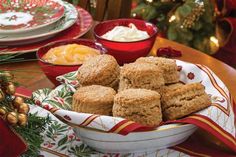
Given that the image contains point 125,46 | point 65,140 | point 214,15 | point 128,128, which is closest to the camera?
point 128,128

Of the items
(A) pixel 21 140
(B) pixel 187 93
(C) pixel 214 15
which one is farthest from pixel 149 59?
(C) pixel 214 15

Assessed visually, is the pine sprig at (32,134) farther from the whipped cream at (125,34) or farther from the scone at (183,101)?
the whipped cream at (125,34)

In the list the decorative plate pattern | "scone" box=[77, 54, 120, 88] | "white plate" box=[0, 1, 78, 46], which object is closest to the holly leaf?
the decorative plate pattern

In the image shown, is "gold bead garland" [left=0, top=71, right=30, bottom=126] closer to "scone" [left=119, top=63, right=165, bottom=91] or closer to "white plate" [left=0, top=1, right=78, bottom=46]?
"scone" [left=119, top=63, right=165, bottom=91]

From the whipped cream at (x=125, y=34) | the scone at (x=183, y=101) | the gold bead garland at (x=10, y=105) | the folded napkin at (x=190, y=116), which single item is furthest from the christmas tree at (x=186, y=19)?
the gold bead garland at (x=10, y=105)

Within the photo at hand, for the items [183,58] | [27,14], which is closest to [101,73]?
[183,58]

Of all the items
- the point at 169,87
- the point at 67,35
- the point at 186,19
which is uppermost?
the point at 169,87

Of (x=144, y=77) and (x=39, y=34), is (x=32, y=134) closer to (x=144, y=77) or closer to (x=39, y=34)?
(x=144, y=77)

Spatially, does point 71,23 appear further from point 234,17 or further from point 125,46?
point 234,17
